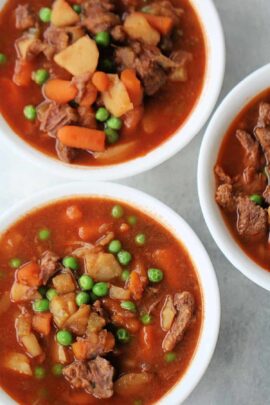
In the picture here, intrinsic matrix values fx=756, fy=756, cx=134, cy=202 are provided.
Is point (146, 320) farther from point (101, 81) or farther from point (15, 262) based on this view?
point (101, 81)

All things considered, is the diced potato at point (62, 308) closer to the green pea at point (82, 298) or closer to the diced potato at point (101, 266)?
the green pea at point (82, 298)

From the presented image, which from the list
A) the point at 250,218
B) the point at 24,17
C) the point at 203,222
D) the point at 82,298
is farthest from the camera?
the point at 203,222

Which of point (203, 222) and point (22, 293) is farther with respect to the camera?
point (203, 222)

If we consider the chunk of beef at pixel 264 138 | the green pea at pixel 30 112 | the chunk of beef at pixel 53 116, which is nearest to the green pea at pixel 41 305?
the chunk of beef at pixel 53 116

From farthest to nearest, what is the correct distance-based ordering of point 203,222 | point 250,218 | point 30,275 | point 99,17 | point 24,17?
1. point 203,222
2. point 24,17
3. point 99,17
4. point 30,275
5. point 250,218

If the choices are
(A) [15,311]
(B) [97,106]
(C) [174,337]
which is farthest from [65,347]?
(B) [97,106]

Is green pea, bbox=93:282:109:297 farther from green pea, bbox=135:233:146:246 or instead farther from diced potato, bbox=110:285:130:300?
green pea, bbox=135:233:146:246

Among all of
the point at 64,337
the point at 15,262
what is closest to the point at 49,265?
the point at 15,262
